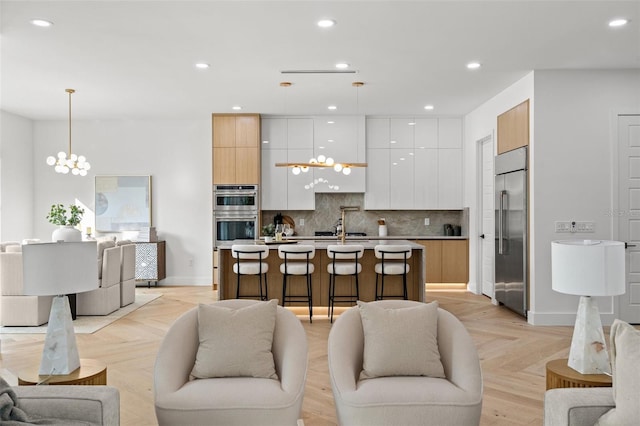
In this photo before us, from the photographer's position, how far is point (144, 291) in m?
8.61

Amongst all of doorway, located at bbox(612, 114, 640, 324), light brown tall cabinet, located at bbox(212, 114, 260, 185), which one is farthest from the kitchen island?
light brown tall cabinet, located at bbox(212, 114, 260, 185)

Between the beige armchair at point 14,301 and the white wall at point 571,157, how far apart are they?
583 cm

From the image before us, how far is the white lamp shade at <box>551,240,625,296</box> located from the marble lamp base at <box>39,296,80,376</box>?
2.72 metres

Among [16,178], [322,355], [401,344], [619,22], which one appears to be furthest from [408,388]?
[16,178]

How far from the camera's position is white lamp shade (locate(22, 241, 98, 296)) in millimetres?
2709

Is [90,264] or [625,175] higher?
[625,175]

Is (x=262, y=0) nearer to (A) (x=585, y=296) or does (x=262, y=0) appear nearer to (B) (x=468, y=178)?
(A) (x=585, y=296)

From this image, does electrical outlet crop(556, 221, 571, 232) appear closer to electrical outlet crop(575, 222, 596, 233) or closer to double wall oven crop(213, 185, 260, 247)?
electrical outlet crop(575, 222, 596, 233)

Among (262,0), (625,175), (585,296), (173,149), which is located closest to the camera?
(585,296)

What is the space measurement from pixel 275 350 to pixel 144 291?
20.6 ft

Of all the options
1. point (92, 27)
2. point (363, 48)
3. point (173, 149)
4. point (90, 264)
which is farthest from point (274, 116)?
point (90, 264)

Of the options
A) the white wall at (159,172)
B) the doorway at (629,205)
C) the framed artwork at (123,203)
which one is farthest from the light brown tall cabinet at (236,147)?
the doorway at (629,205)

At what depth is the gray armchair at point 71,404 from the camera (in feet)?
7.33

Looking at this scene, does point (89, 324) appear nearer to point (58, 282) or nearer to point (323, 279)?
point (323, 279)
